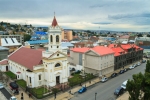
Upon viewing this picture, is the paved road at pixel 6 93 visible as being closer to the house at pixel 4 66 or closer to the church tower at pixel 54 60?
the church tower at pixel 54 60

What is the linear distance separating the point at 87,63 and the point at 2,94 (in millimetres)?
27186

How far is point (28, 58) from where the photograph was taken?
144ft

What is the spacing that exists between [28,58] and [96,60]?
2104 cm

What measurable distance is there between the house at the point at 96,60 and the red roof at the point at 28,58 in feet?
52.4

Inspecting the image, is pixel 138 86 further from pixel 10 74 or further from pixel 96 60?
pixel 10 74

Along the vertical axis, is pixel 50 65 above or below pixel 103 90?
above

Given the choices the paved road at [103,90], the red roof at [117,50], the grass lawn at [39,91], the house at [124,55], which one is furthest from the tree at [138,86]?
the red roof at [117,50]

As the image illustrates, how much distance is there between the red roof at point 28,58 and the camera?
40062 millimetres

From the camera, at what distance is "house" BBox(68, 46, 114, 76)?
47.0 m

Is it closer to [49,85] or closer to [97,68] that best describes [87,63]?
[97,68]

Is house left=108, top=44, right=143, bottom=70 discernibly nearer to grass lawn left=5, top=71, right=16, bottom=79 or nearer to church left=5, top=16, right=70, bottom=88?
church left=5, top=16, right=70, bottom=88

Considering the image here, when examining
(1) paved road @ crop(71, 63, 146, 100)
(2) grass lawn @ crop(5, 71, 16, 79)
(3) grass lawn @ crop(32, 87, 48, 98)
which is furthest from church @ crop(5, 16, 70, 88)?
(1) paved road @ crop(71, 63, 146, 100)

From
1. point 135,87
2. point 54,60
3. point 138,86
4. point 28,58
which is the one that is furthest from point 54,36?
point 138,86

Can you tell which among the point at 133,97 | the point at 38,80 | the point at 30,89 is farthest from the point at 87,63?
the point at 133,97
